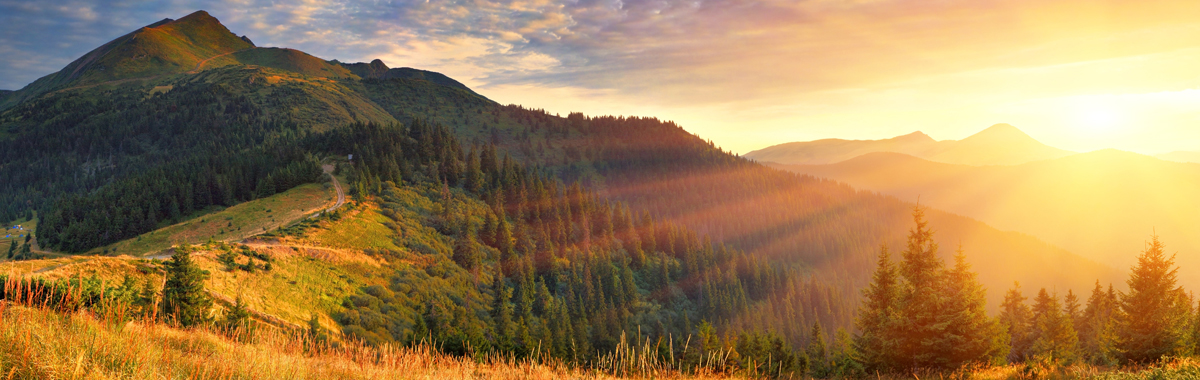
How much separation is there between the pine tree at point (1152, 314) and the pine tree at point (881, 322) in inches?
616

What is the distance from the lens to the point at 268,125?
169 metres

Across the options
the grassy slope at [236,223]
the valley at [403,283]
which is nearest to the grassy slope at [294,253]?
the grassy slope at [236,223]

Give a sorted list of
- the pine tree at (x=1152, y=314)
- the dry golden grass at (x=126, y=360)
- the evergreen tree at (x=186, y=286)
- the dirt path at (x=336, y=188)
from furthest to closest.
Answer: the dirt path at (x=336, y=188) < the pine tree at (x=1152, y=314) < the evergreen tree at (x=186, y=286) < the dry golden grass at (x=126, y=360)

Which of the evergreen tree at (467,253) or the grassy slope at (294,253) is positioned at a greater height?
the grassy slope at (294,253)

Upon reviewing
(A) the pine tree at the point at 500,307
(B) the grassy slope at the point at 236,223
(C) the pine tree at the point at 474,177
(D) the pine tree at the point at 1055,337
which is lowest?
(A) the pine tree at the point at 500,307

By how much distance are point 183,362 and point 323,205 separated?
67593 millimetres

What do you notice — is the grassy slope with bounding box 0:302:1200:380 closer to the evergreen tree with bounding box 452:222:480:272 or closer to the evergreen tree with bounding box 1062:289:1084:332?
the evergreen tree with bounding box 452:222:480:272

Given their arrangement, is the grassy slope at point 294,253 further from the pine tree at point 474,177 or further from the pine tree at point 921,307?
the pine tree at point 921,307

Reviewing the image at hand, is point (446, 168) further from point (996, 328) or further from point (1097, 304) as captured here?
point (1097, 304)

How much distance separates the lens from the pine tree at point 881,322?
98.2ft

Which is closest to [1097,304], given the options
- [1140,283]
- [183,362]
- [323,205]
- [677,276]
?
[1140,283]

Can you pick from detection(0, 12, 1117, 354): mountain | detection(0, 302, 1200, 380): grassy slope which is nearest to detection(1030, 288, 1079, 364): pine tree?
detection(0, 12, 1117, 354): mountain

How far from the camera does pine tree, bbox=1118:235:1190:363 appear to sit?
102 ft

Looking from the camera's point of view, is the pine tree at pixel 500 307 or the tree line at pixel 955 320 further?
the pine tree at pixel 500 307
